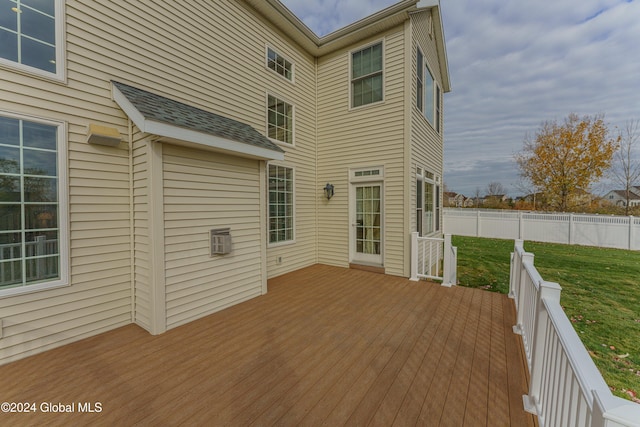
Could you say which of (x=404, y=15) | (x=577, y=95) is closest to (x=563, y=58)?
(x=577, y=95)

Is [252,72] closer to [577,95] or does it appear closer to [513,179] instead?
[513,179]

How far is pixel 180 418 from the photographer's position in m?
1.88

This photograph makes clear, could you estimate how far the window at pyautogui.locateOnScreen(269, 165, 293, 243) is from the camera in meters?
5.61

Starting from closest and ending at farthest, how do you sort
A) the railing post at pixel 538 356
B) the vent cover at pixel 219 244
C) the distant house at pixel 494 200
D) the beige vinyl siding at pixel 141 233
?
the railing post at pixel 538 356 → the beige vinyl siding at pixel 141 233 → the vent cover at pixel 219 244 → the distant house at pixel 494 200

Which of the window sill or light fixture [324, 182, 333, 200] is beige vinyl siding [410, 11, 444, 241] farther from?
the window sill

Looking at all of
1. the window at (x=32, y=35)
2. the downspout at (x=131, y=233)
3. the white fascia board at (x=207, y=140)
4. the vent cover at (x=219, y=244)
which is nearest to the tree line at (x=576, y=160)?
the white fascia board at (x=207, y=140)

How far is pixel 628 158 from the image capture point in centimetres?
1209

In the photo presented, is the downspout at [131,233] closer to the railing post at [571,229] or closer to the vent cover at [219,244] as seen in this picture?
the vent cover at [219,244]

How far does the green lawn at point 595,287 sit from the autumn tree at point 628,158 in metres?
5.72

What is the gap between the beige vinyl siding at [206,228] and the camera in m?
3.34

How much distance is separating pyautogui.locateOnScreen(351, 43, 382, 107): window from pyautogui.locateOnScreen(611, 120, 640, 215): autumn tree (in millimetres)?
14283

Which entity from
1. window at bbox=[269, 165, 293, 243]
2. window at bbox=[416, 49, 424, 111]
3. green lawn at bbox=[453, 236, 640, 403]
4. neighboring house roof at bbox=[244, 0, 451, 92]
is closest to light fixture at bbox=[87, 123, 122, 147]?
window at bbox=[269, 165, 293, 243]

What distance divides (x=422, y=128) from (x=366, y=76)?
1.94 metres

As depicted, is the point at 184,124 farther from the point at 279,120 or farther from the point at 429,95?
the point at 429,95
